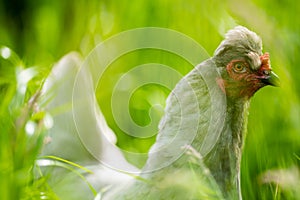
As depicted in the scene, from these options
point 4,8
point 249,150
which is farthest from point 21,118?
point 4,8

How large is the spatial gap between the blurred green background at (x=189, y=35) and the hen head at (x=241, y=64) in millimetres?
241

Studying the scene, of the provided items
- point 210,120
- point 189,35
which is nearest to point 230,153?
point 210,120

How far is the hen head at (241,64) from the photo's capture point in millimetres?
1963

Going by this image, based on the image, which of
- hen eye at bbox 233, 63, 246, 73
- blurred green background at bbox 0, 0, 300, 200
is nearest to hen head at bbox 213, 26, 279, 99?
hen eye at bbox 233, 63, 246, 73

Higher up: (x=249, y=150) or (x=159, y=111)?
(x=159, y=111)

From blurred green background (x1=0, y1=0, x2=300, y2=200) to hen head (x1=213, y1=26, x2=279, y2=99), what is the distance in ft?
0.79

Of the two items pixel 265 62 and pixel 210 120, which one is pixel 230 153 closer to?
pixel 210 120

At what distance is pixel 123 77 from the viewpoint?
9.69 ft

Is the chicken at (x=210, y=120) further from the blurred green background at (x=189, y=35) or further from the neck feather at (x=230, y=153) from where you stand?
the blurred green background at (x=189, y=35)

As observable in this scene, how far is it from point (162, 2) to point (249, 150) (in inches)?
36.1

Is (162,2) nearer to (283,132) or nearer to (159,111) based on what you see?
A: (159,111)

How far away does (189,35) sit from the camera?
290 cm

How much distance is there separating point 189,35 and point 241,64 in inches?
37.3

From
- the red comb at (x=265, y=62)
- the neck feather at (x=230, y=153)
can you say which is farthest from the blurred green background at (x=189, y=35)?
the red comb at (x=265, y=62)
